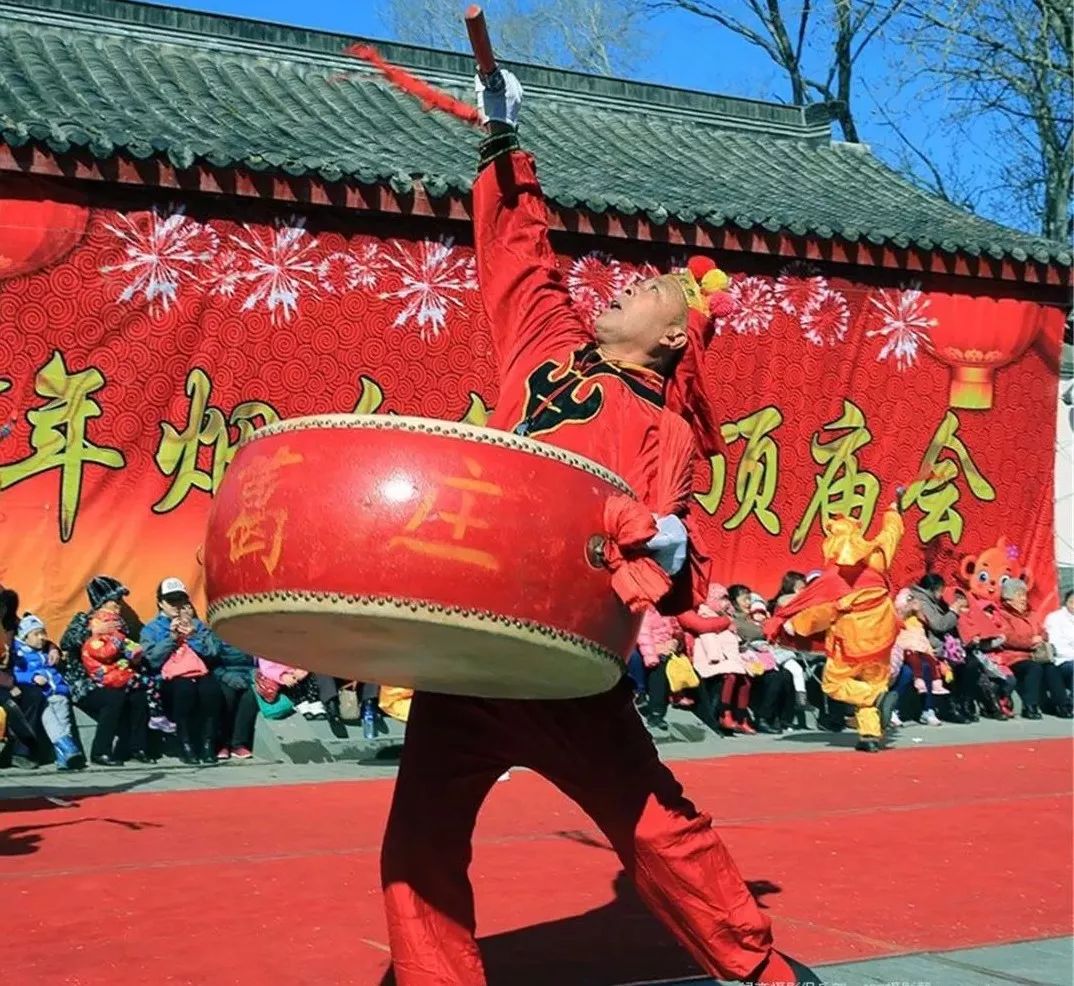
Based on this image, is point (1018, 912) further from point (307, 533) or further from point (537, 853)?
point (307, 533)

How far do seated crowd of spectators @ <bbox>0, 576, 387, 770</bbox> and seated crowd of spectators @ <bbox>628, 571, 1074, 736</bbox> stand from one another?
6.97ft

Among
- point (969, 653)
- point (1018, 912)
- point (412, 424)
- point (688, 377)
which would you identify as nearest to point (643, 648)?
point (969, 653)

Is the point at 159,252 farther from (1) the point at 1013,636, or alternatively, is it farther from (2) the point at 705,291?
(1) the point at 1013,636

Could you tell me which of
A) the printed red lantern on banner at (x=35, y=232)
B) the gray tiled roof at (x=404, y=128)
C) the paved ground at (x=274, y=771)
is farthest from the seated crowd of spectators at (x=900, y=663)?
the printed red lantern on banner at (x=35, y=232)

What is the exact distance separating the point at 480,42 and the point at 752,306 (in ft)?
29.0

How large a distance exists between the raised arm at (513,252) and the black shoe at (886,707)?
23.1 ft

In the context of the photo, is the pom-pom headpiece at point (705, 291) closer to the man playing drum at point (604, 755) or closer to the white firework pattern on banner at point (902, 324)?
the man playing drum at point (604, 755)

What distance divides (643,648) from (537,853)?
456cm

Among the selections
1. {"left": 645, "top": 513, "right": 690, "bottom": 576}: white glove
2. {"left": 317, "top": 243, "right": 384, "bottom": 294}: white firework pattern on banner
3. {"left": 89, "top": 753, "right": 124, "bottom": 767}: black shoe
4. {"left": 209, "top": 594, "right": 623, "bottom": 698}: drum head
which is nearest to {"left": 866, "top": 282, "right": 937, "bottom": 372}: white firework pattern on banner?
{"left": 317, "top": 243, "right": 384, "bottom": 294}: white firework pattern on banner

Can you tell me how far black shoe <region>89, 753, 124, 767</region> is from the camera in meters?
8.99

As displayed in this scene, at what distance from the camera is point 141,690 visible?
9188 millimetres

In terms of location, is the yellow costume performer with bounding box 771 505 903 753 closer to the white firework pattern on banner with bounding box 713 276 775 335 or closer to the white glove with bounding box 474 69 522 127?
the white firework pattern on banner with bounding box 713 276 775 335

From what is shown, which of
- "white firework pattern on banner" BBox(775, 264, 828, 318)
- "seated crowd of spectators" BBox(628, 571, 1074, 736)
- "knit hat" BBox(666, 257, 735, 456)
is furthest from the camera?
"white firework pattern on banner" BBox(775, 264, 828, 318)

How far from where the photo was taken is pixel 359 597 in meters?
3.25
